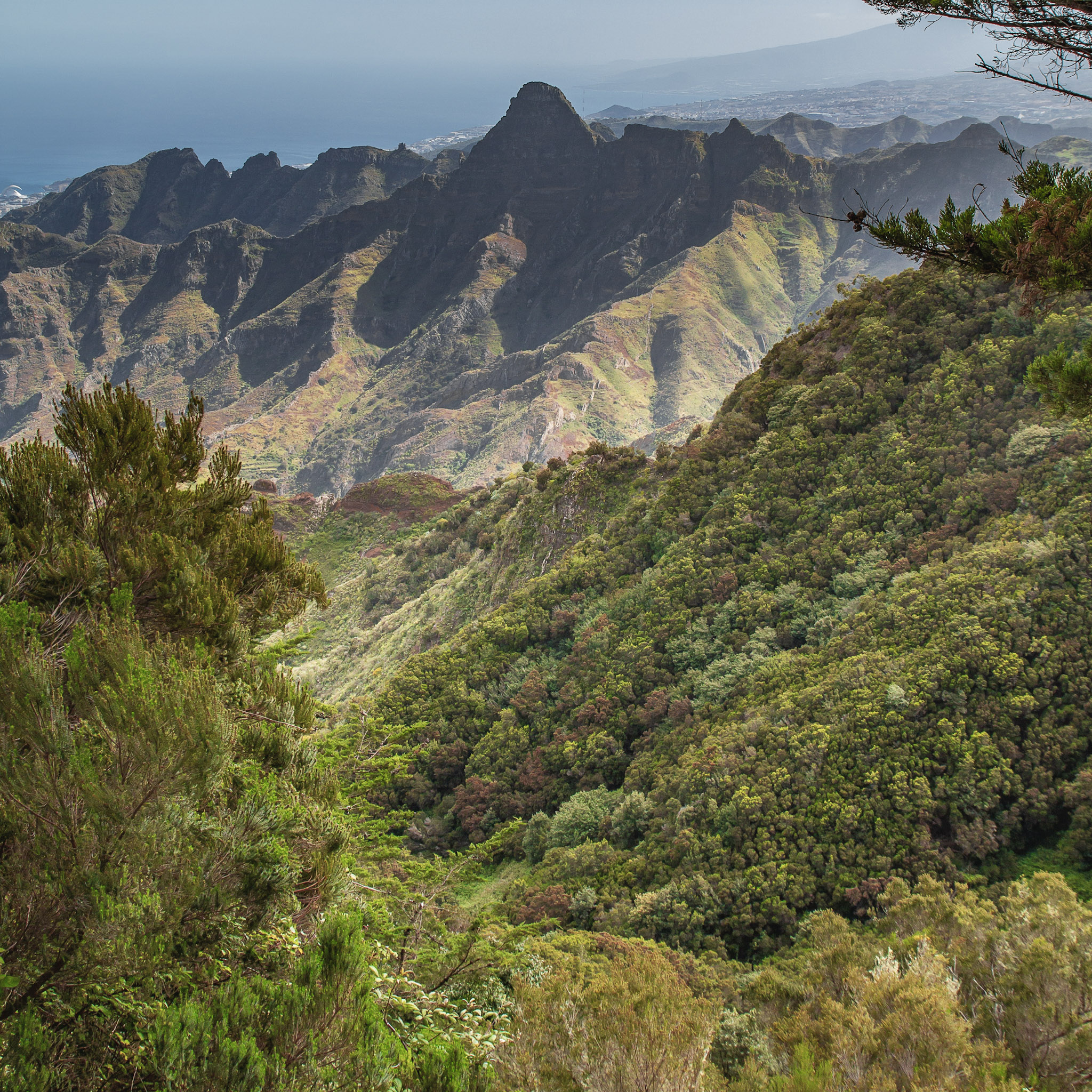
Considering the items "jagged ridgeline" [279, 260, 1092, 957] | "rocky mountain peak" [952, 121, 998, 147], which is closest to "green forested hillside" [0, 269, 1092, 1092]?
"jagged ridgeline" [279, 260, 1092, 957]

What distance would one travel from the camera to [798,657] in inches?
905

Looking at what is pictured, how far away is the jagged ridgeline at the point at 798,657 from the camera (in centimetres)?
1752

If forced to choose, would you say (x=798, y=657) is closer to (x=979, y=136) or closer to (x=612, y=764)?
(x=612, y=764)

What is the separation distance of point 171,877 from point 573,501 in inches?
1373

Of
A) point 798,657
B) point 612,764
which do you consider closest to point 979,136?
point 798,657

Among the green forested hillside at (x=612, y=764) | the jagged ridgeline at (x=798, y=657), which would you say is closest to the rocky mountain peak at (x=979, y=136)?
the jagged ridgeline at (x=798, y=657)

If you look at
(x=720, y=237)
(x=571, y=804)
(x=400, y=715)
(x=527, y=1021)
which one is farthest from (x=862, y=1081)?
(x=720, y=237)

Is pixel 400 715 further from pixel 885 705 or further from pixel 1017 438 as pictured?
pixel 1017 438

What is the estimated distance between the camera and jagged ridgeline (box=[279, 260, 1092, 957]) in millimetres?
17516

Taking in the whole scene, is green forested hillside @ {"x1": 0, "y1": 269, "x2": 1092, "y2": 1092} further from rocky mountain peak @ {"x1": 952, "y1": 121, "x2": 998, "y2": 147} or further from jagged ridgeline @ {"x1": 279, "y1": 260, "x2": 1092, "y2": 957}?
rocky mountain peak @ {"x1": 952, "y1": 121, "x2": 998, "y2": 147}

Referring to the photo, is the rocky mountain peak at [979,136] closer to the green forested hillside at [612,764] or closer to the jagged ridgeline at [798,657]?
the jagged ridgeline at [798,657]

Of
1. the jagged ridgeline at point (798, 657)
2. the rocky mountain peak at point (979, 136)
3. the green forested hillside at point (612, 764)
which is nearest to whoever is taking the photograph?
the green forested hillside at point (612, 764)

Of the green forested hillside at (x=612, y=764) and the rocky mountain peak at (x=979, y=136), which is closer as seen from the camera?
the green forested hillside at (x=612, y=764)

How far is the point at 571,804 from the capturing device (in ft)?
78.5
